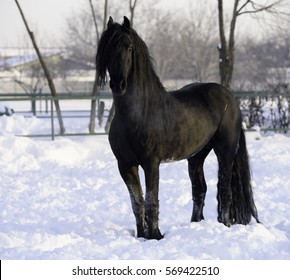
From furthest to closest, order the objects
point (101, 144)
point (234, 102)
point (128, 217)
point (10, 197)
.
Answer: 1. point (101, 144)
2. point (10, 197)
3. point (128, 217)
4. point (234, 102)

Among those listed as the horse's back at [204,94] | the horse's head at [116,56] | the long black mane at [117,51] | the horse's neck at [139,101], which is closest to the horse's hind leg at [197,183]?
the horse's back at [204,94]

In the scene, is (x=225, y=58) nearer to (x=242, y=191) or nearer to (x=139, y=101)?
(x=242, y=191)

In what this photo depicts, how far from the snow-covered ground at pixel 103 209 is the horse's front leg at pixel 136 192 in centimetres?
15

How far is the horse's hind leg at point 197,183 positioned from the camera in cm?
570

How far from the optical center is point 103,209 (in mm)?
6715

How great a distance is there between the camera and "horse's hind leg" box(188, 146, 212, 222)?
5699mm

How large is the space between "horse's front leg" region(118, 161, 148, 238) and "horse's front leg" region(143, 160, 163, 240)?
13cm

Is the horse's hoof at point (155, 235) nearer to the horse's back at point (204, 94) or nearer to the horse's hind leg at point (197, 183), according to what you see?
the horse's hind leg at point (197, 183)

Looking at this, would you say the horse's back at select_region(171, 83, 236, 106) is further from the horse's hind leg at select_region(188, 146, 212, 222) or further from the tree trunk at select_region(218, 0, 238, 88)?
the tree trunk at select_region(218, 0, 238, 88)

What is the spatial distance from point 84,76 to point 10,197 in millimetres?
48533

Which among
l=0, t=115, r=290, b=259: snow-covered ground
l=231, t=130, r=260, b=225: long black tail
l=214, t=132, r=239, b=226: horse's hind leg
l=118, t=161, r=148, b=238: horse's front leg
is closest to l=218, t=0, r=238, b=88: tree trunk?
l=0, t=115, r=290, b=259: snow-covered ground

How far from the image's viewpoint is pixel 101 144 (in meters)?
11.9
